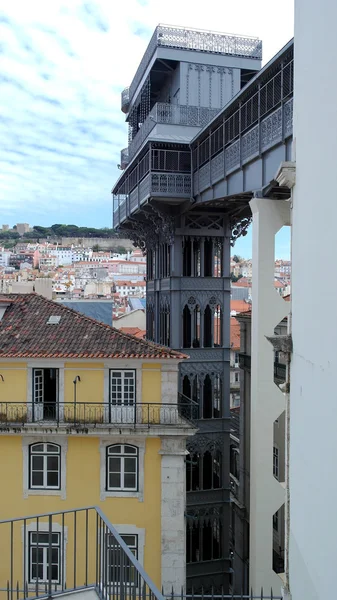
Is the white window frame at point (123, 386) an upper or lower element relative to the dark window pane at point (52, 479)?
upper

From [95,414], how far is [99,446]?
936mm

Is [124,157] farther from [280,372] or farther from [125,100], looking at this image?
[280,372]

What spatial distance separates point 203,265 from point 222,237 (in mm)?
1509

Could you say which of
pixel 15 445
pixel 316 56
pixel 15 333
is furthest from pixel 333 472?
pixel 15 333

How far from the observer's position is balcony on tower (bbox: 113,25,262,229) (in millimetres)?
21688

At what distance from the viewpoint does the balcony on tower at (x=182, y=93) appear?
854 inches

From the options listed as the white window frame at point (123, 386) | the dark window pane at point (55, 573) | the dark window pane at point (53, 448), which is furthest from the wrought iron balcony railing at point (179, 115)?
the dark window pane at point (55, 573)

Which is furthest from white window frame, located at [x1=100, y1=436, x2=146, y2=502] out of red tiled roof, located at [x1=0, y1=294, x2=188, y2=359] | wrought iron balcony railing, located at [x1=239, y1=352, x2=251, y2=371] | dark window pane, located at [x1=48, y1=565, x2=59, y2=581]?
wrought iron balcony railing, located at [x1=239, y1=352, x2=251, y2=371]

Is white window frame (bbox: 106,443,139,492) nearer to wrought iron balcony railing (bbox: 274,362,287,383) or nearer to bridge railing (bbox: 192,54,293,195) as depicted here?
wrought iron balcony railing (bbox: 274,362,287,383)

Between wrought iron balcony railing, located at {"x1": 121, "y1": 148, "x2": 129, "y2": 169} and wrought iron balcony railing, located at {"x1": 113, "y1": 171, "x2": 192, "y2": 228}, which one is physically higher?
wrought iron balcony railing, located at {"x1": 121, "y1": 148, "x2": 129, "y2": 169}

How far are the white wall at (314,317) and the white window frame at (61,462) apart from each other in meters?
8.23

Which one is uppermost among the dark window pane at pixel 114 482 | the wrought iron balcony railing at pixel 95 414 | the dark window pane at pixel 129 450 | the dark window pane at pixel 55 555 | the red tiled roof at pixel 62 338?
the red tiled roof at pixel 62 338

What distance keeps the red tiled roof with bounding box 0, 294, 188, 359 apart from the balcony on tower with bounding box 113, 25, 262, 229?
6076mm

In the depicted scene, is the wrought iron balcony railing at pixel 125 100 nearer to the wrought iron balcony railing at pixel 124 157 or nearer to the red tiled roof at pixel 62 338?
the wrought iron balcony railing at pixel 124 157
